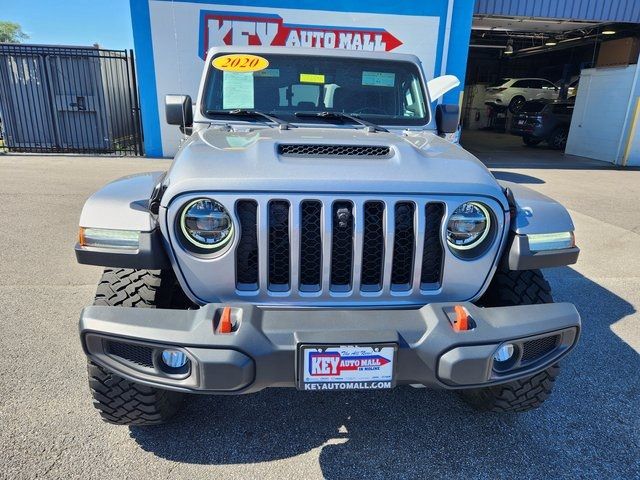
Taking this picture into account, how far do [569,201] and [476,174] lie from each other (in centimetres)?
736

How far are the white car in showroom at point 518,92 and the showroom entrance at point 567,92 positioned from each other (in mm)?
42

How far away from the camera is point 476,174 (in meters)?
2.05

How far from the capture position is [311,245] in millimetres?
1944

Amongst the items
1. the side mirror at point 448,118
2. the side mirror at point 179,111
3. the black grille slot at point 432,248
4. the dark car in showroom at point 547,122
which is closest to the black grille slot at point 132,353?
the black grille slot at point 432,248

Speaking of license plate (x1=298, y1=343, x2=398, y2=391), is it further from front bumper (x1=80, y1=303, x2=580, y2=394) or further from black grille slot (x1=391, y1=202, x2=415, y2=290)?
black grille slot (x1=391, y1=202, x2=415, y2=290)

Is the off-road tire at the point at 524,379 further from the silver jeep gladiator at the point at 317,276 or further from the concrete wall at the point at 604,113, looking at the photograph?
the concrete wall at the point at 604,113

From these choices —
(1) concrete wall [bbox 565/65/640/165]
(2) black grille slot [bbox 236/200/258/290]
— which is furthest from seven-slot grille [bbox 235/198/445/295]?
(1) concrete wall [bbox 565/65/640/165]

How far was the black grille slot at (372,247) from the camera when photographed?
194 cm

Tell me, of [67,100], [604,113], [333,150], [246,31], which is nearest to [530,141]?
[604,113]

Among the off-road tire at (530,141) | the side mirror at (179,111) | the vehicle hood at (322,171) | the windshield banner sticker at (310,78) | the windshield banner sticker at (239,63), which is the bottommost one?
the off-road tire at (530,141)

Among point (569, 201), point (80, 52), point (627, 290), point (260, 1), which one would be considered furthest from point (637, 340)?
point (80, 52)

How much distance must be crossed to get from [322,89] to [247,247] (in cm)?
175

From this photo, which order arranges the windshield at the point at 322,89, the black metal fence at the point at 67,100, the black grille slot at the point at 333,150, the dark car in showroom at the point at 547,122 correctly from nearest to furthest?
the black grille slot at the point at 333,150, the windshield at the point at 322,89, the black metal fence at the point at 67,100, the dark car in showroom at the point at 547,122

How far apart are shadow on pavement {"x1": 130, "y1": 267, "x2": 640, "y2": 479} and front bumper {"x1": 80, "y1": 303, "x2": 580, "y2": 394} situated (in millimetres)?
619
